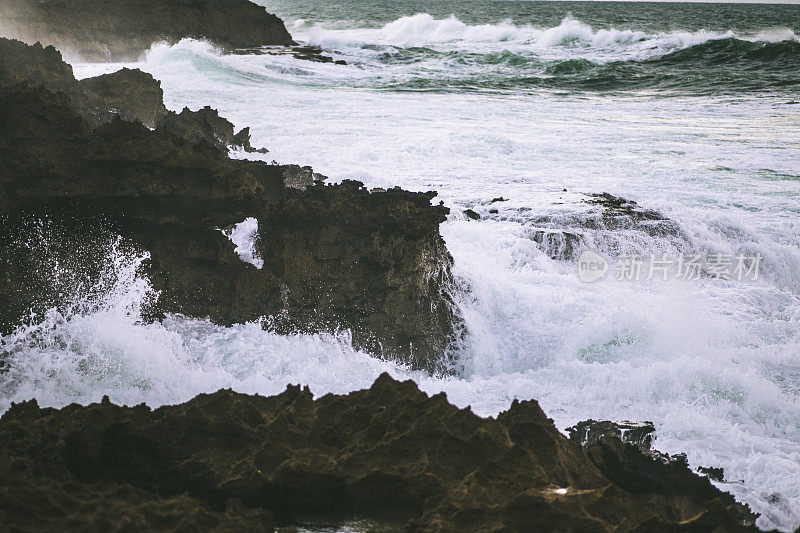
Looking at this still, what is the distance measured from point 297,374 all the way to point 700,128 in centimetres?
1035

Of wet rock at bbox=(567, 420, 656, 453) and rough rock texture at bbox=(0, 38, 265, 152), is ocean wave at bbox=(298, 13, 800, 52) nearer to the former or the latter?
rough rock texture at bbox=(0, 38, 265, 152)

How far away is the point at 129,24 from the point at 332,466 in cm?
2154

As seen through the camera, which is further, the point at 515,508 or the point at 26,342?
the point at 26,342

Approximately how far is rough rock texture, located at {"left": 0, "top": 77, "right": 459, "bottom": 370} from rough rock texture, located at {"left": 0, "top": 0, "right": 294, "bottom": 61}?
15035 mm

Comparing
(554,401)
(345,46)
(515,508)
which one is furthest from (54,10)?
(515,508)

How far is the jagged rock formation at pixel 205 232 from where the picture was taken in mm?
4059

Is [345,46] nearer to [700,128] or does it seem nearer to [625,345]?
[700,128]

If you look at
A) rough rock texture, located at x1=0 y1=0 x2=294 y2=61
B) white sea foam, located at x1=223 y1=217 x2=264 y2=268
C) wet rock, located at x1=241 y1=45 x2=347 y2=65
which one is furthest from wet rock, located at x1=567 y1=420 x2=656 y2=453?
wet rock, located at x1=241 y1=45 x2=347 y2=65

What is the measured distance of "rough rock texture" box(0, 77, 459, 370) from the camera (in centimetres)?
406

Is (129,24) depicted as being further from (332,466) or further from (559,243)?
(332,466)

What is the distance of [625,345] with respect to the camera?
4.76m

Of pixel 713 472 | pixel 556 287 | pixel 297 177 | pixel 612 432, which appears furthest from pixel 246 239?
pixel 713 472

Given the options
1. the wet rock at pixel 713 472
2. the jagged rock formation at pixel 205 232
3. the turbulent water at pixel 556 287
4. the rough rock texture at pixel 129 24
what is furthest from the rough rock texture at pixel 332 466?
the rough rock texture at pixel 129 24

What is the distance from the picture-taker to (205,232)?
4391 mm
